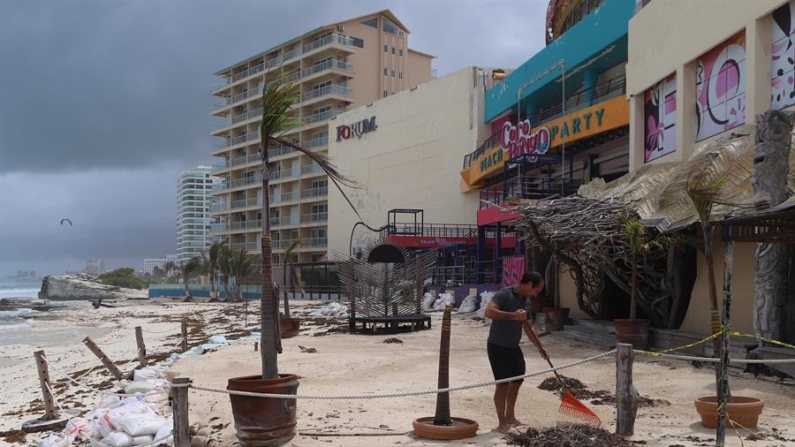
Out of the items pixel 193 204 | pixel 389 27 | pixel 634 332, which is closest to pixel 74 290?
pixel 389 27

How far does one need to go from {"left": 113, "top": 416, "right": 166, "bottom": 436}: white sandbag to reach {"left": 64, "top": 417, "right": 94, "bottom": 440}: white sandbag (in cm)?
76

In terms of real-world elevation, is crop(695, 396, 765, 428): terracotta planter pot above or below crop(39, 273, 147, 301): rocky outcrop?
above

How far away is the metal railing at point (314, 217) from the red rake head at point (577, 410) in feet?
187

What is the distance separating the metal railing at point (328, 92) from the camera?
6334cm

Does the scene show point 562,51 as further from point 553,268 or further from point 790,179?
point 790,179

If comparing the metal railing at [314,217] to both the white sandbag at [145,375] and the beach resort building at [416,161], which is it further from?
the white sandbag at [145,375]

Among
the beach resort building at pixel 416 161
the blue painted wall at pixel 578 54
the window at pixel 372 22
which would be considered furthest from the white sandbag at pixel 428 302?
the window at pixel 372 22

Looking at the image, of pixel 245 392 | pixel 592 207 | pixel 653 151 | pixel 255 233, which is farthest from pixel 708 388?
pixel 255 233

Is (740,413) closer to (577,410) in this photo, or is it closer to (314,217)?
(577,410)

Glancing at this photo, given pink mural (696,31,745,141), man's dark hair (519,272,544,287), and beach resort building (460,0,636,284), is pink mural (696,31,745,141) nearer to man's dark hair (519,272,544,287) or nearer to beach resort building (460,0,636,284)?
beach resort building (460,0,636,284)

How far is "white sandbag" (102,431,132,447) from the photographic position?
6.89 meters

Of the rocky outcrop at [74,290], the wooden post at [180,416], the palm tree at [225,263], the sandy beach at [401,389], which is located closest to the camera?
the wooden post at [180,416]

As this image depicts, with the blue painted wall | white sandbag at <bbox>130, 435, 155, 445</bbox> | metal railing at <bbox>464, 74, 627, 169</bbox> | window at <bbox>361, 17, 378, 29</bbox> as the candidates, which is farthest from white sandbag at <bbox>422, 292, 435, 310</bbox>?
window at <bbox>361, 17, 378, 29</bbox>

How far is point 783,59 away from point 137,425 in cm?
1166
